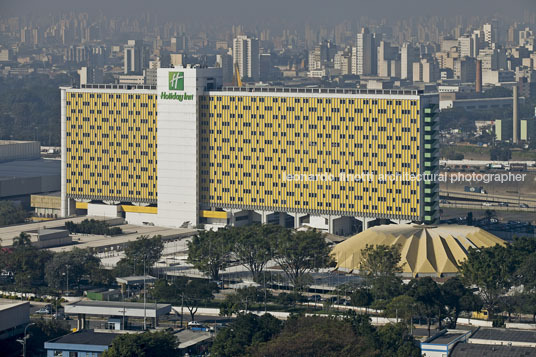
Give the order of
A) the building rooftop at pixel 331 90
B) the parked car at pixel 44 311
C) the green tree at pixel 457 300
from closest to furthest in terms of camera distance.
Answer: the green tree at pixel 457 300 < the parked car at pixel 44 311 < the building rooftop at pixel 331 90

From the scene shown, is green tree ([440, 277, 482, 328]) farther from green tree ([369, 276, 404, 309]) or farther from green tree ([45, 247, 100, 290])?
green tree ([45, 247, 100, 290])

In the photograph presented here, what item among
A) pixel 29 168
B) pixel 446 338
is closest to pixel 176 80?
pixel 29 168

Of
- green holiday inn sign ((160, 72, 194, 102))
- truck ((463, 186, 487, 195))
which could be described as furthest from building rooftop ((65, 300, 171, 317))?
truck ((463, 186, 487, 195))

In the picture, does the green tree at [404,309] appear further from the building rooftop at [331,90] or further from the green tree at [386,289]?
the building rooftop at [331,90]

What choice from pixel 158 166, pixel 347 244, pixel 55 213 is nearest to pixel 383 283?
pixel 347 244

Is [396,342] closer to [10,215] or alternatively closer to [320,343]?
[320,343]

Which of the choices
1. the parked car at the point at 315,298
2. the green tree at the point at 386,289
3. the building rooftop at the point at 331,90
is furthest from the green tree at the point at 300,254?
the building rooftop at the point at 331,90
